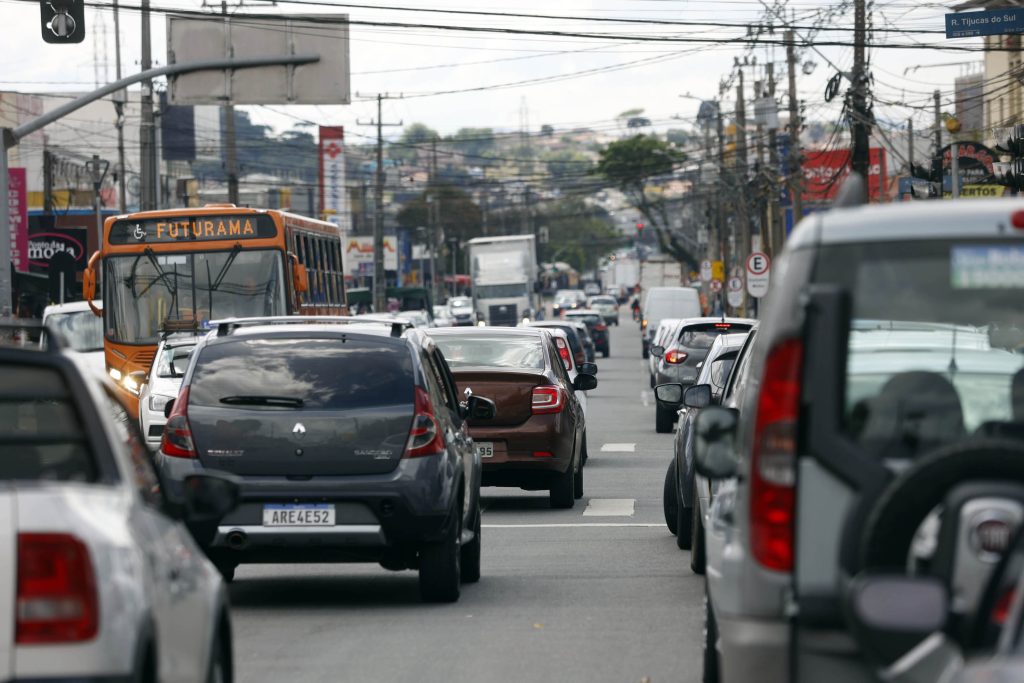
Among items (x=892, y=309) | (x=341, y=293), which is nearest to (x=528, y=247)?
(x=341, y=293)

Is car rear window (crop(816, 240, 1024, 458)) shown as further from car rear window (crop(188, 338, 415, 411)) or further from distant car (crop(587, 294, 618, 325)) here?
distant car (crop(587, 294, 618, 325))

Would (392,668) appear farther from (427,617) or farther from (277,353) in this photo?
(277,353)

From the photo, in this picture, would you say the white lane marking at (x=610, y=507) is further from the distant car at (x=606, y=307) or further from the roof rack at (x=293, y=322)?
the distant car at (x=606, y=307)

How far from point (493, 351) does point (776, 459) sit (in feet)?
41.6

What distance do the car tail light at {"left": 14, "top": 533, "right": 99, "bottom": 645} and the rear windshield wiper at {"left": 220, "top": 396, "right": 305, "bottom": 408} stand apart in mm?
6168

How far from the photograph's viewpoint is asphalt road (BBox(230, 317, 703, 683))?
892 centimetres

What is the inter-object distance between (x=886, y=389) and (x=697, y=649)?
4.31 metres

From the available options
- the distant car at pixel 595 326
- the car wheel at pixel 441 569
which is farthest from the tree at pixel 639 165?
the car wheel at pixel 441 569

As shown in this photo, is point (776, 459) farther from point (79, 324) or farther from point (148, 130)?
point (148, 130)

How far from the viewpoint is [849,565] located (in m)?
5.18

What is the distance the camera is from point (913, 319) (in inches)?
216

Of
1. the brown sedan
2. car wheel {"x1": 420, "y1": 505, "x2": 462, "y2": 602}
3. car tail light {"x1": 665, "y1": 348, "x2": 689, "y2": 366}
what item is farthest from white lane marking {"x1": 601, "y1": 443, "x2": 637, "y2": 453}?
car wheel {"x1": 420, "y1": 505, "x2": 462, "y2": 602}

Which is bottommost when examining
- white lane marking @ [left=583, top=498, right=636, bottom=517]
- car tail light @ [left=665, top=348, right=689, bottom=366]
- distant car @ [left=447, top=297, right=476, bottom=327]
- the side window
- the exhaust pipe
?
distant car @ [left=447, top=297, right=476, bottom=327]

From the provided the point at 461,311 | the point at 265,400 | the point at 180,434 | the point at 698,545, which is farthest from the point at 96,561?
the point at 461,311
